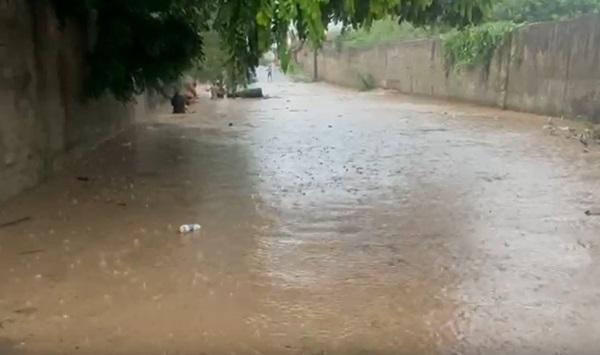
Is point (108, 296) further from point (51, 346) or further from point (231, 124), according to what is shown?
point (231, 124)

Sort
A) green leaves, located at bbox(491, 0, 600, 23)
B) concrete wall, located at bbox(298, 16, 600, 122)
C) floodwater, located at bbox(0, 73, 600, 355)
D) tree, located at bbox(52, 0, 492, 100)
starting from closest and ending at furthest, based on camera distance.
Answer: floodwater, located at bbox(0, 73, 600, 355)
tree, located at bbox(52, 0, 492, 100)
concrete wall, located at bbox(298, 16, 600, 122)
green leaves, located at bbox(491, 0, 600, 23)

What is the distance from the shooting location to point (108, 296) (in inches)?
171

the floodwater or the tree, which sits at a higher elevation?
the tree

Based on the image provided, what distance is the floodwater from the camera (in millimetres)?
3760

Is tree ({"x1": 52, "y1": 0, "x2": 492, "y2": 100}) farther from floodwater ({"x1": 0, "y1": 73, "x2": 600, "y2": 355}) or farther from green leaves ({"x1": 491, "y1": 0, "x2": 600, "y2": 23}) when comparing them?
green leaves ({"x1": 491, "y1": 0, "x2": 600, "y2": 23})

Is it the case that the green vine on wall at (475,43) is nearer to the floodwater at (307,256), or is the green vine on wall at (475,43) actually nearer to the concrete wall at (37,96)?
the floodwater at (307,256)

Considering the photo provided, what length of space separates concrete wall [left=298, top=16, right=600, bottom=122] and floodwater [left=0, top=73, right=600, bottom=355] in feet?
17.4

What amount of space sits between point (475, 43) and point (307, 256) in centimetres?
1620

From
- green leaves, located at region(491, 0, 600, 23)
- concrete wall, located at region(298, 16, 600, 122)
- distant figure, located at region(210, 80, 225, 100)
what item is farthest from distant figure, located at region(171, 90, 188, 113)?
green leaves, located at region(491, 0, 600, 23)

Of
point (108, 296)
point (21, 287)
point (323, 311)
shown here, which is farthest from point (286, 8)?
point (21, 287)

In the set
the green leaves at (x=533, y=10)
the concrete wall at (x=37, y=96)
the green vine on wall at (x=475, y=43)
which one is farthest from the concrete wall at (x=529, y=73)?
the concrete wall at (x=37, y=96)

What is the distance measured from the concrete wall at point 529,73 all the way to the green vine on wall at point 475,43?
→ 8.9 inches

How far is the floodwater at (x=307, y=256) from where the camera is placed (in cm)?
376

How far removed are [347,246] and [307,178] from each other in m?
3.03
